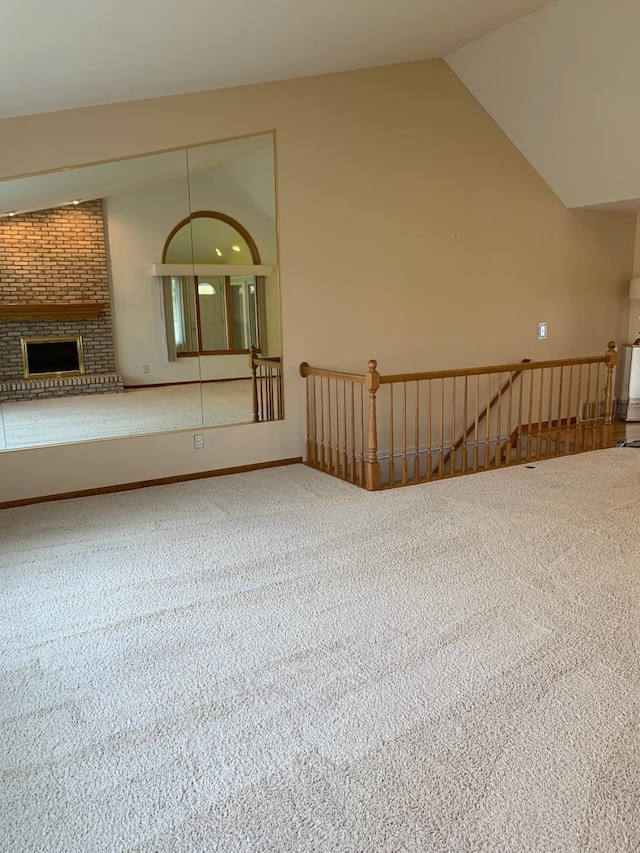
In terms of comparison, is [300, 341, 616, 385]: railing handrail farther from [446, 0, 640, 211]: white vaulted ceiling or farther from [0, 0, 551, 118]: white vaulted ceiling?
[0, 0, 551, 118]: white vaulted ceiling

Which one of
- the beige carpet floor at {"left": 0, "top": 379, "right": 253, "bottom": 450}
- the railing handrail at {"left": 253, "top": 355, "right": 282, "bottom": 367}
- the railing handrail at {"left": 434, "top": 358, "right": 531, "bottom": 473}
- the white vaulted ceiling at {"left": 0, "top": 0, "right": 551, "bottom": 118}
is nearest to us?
the white vaulted ceiling at {"left": 0, "top": 0, "right": 551, "bottom": 118}

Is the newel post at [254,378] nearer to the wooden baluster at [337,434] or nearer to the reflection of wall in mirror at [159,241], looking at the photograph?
the reflection of wall in mirror at [159,241]

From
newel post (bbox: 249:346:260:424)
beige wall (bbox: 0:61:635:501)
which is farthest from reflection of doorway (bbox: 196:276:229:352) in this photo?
beige wall (bbox: 0:61:635:501)

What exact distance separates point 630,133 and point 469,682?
→ 461 cm

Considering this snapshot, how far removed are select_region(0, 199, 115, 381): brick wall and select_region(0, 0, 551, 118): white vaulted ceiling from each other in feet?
2.25

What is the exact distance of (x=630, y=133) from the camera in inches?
198

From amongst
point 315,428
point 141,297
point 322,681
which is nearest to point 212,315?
point 141,297

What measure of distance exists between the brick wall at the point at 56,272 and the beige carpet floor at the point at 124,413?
0.83 ft

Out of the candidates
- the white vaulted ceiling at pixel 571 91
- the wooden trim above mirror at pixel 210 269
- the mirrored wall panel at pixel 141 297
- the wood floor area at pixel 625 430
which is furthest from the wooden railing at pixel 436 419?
the white vaulted ceiling at pixel 571 91

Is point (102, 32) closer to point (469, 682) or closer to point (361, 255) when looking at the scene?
point (361, 255)

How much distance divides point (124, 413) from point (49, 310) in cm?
88

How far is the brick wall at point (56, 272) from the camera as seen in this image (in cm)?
422

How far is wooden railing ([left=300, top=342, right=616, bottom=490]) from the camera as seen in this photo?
16.3ft

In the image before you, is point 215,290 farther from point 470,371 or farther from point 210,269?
point 470,371
